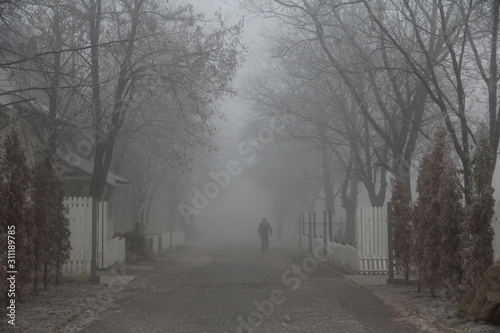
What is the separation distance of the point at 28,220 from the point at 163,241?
24145mm

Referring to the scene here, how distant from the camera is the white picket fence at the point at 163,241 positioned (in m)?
31.2

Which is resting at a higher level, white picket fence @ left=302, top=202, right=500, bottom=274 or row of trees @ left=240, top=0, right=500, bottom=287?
row of trees @ left=240, top=0, right=500, bottom=287

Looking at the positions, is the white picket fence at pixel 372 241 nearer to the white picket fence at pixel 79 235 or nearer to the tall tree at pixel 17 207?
the white picket fence at pixel 79 235

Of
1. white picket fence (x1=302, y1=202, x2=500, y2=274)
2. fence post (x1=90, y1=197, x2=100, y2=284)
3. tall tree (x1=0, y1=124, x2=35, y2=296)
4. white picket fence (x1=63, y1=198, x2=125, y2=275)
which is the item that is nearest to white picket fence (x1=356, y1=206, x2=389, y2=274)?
white picket fence (x1=302, y1=202, x2=500, y2=274)

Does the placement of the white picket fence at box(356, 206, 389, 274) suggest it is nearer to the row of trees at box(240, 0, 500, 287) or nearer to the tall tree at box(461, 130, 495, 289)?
the row of trees at box(240, 0, 500, 287)

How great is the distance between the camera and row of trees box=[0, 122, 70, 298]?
10680 millimetres

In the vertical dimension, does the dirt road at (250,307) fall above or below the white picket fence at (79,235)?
below

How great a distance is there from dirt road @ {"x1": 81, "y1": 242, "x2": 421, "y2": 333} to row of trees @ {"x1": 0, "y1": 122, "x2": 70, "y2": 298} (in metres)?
1.63

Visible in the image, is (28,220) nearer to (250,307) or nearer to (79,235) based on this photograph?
(250,307)

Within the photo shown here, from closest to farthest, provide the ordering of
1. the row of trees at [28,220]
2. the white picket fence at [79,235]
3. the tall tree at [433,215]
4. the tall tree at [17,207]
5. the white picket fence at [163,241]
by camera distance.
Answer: the row of trees at [28,220] → the tall tree at [17,207] → the tall tree at [433,215] → the white picket fence at [79,235] → the white picket fence at [163,241]

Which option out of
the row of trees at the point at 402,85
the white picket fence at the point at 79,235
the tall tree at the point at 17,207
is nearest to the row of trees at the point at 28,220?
the tall tree at the point at 17,207

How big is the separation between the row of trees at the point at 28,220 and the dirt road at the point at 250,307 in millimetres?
1629

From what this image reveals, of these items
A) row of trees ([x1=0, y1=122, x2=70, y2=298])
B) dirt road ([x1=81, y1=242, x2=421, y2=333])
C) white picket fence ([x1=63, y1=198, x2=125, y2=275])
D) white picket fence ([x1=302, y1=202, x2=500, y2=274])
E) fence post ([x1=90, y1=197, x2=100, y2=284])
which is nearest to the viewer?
dirt road ([x1=81, y1=242, x2=421, y2=333])

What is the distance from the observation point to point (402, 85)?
70.5 feet
